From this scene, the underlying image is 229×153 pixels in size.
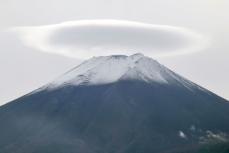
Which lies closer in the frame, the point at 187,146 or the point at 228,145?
A: the point at 228,145

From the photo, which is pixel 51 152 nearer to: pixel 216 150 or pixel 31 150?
pixel 31 150

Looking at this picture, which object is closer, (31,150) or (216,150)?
(216,150)

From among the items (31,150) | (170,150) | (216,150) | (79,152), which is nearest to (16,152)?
(31,150)

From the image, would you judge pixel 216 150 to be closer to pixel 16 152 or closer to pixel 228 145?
pixel 228 145

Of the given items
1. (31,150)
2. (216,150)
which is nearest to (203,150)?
(216,150)

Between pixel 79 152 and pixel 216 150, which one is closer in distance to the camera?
pixel 216 150

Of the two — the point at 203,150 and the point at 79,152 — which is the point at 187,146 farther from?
the point at 79,152

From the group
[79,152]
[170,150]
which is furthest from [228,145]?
[79,152]

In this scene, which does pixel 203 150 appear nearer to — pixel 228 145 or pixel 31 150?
pixel 228 145
